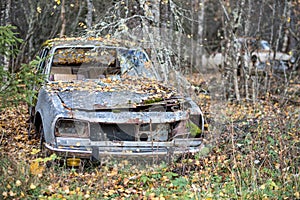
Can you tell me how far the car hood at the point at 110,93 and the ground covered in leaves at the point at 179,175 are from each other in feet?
2.33

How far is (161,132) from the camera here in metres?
4.67

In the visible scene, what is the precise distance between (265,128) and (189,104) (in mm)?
1624

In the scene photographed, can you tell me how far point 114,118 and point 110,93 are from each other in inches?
28.6

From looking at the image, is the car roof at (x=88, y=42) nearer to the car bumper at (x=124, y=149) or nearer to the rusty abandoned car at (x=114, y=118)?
the rusty abandoned car at (x=114, y=118)

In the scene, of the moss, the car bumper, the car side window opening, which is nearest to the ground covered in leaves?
the car bumper

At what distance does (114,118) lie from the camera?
14.4 feet

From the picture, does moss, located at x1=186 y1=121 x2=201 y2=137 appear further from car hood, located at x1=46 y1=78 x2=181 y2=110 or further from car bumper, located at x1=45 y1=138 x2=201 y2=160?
car hood, located at x1=46 y1=78 x2=181 y2=110

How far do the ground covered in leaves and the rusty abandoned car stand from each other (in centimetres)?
20

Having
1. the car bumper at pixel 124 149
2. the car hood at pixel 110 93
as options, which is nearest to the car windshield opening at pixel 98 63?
the car hood at pixel 110 93

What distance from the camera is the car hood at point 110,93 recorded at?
183 inches

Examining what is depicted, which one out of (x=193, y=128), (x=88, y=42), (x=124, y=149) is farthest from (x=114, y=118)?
(x=88, y=42)

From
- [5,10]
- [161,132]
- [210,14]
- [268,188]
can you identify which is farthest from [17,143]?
[210,14]

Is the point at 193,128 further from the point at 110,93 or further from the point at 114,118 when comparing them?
the point at 110,93

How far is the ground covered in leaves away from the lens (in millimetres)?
3867
